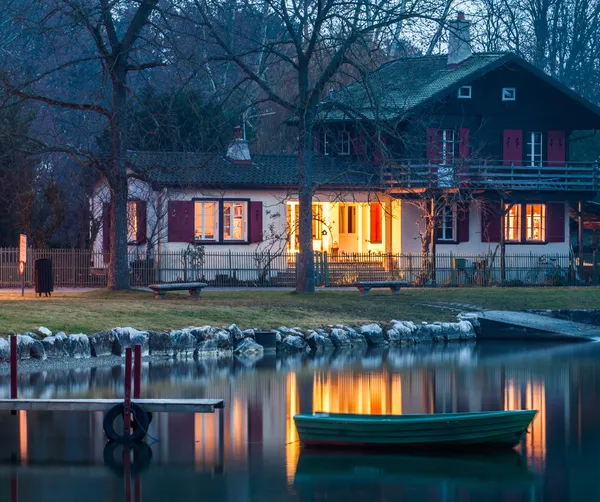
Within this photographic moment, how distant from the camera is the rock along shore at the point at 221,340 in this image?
22594 mm

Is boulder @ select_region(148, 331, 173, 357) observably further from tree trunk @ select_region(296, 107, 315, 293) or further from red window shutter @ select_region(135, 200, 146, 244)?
red window shutter @ select_region(135, 200, 146, 244)

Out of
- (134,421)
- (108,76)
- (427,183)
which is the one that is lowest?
(134,421)

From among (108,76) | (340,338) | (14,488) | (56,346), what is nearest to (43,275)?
(108,76)

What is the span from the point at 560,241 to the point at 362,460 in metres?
33.4

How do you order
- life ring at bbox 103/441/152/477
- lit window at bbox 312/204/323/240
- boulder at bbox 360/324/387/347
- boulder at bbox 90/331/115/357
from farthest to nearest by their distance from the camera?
lit window at bbox 312/204/323/240 < boulder at bbox 360/324/387/347 < boulder at bbox 90/331/115/357 < life ring at bbox 103/441/152/477

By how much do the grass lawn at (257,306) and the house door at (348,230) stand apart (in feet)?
28.1

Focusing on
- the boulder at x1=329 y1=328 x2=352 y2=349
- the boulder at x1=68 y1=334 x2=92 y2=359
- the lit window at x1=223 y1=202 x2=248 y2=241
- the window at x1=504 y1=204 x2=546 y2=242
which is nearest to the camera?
the boulder at x1=68 y1=334 x2=92 y2=359

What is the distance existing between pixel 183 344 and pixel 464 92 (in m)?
24.3

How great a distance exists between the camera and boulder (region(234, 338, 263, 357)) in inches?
1002

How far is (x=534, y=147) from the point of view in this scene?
4622 centimetres

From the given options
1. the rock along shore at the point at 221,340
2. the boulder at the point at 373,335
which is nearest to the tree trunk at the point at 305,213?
the rock along shore at the point at 221,340

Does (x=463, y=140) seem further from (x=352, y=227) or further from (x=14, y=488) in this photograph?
(x=14, y=488)

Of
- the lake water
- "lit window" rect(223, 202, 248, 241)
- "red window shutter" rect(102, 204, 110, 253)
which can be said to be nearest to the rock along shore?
the lake water

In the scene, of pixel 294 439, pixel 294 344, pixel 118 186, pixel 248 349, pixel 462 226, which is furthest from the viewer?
pixel 462 226
